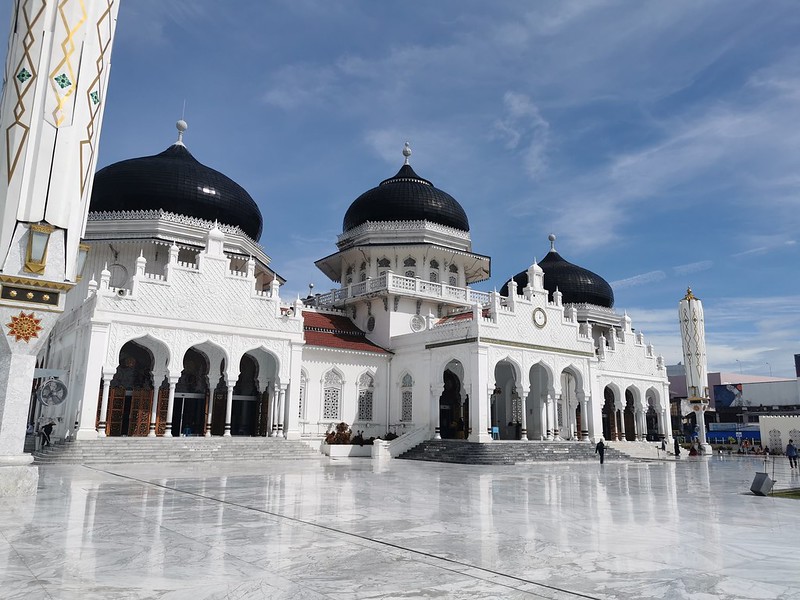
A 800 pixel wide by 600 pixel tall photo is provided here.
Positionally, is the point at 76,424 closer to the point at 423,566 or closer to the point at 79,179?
the point at 79,179

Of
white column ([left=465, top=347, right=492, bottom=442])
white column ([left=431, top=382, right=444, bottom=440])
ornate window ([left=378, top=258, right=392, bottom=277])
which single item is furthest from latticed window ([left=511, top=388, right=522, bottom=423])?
ornate window ([left=378, top=258, right=392, bottom=277])

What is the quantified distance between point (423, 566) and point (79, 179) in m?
8.43

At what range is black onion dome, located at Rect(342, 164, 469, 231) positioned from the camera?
33.4 metres

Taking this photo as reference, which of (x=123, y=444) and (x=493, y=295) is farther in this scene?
(x=493, y=295)

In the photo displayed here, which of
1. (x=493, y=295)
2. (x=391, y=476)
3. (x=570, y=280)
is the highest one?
(x=570, y=280)

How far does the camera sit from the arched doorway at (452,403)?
29234 mm

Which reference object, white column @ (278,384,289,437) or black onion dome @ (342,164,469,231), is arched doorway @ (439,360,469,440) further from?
black onion dome @ (342,164,469,231)

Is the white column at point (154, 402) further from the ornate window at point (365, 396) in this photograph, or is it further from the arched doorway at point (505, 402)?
the arched doorway at point (505, 402)

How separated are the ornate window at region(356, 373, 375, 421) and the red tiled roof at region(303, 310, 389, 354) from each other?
1.35 meters

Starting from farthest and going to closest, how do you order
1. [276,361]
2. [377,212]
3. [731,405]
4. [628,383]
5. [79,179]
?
[731,405], [628,383], [377,212], [276,361], [79,179]

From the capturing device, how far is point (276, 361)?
2506 centimetres

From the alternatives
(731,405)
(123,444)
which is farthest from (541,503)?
(731,405)

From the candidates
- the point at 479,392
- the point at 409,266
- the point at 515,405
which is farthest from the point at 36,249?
the point at 515,405

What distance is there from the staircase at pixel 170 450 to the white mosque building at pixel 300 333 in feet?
3.00
